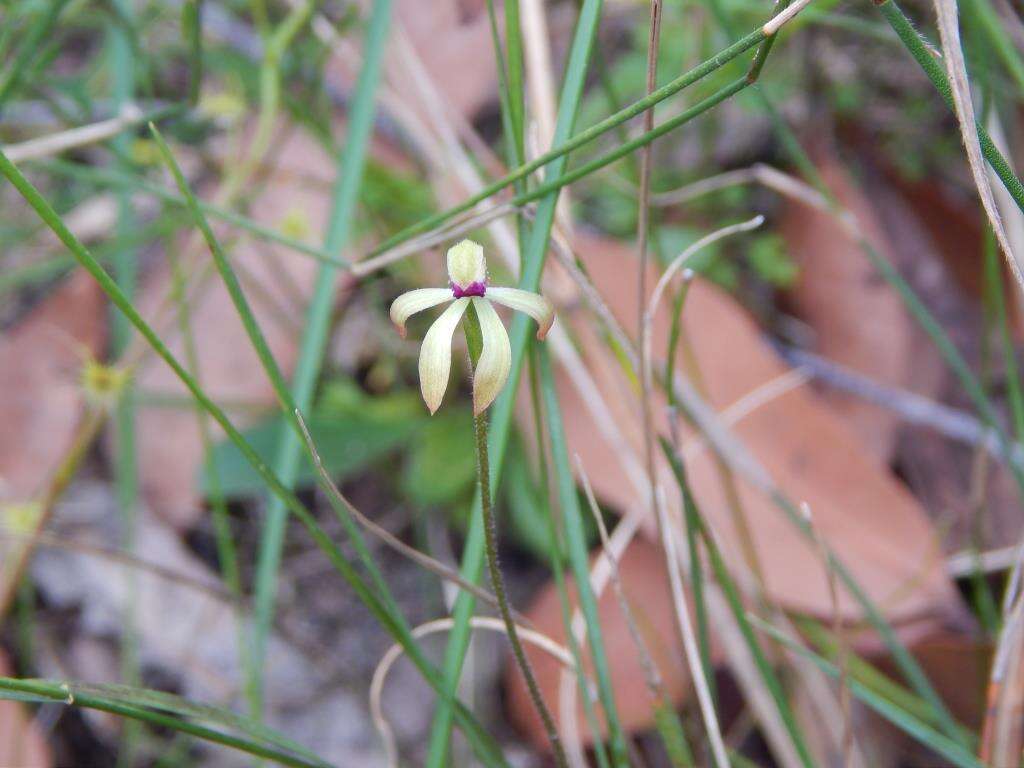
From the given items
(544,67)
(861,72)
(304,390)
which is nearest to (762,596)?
(304,390)

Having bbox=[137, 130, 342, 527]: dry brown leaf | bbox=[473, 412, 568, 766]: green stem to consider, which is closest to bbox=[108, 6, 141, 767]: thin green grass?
bbox=[137, 130, 342, 527]: dry brown leaf

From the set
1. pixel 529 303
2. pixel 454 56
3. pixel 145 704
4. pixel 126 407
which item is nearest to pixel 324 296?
pixel 126 407

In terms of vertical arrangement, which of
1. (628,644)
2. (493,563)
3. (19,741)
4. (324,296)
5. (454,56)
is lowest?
(628,644)

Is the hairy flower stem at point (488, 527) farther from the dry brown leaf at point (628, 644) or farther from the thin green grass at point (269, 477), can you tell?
the dry brown leaf at point (628, 644)

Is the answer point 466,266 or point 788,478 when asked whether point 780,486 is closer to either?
point 788,478

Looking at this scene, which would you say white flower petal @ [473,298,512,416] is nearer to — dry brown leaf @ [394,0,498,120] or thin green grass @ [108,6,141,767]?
thin green grass @ [108,6,141,767]

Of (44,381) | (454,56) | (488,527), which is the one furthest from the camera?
(454,56)

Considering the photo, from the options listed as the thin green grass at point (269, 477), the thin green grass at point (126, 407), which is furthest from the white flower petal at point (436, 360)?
the thin green grass at point (126, 407)

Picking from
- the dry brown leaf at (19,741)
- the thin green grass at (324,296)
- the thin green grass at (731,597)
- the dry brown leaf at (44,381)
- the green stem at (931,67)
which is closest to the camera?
the green stem at (931,67)
